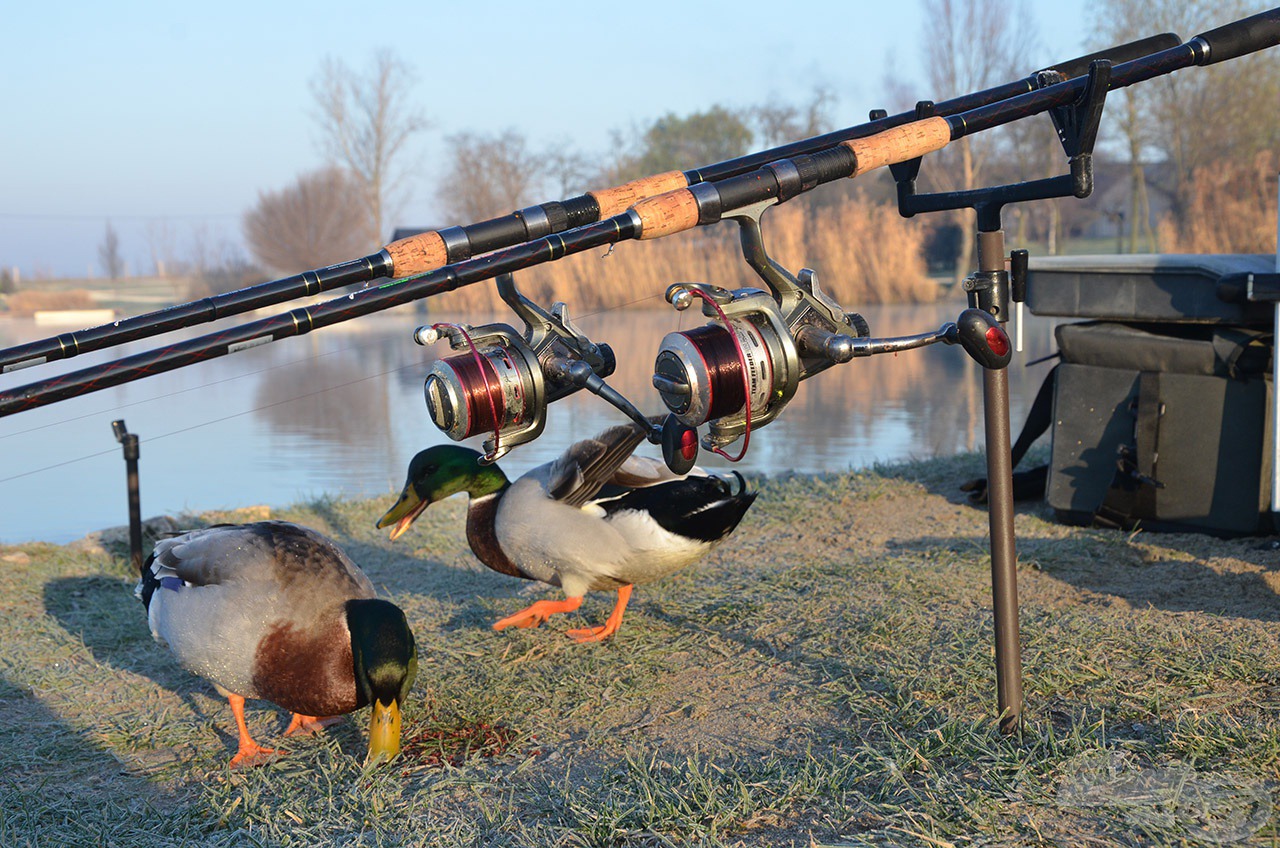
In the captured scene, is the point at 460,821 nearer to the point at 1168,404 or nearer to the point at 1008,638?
the point at 1008,638

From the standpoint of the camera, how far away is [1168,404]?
4379 mm

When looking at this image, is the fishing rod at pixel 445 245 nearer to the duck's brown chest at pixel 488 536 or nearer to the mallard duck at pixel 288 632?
the mallard duck at pixel 288 632

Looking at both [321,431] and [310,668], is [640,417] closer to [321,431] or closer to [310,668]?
[310,668]

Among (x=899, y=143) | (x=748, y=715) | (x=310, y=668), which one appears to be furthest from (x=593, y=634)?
(x=899, y=143)

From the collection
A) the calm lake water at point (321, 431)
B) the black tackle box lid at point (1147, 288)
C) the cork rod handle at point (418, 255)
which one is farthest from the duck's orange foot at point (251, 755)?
the black tackle box lid at point (1147, 288)

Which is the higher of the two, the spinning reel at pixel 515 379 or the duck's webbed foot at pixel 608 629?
the spinning reel at pixel 515 379

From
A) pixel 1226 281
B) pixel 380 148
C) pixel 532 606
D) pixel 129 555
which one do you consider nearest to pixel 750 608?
pixel 532 606

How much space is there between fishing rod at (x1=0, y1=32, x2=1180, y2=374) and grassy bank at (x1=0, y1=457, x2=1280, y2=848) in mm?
1016

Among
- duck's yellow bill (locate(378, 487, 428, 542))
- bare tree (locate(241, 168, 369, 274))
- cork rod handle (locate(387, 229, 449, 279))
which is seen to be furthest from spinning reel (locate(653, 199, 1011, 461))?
bare tree (locate(241, 168, 369, 274))

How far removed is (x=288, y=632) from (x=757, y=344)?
1507 millimetres

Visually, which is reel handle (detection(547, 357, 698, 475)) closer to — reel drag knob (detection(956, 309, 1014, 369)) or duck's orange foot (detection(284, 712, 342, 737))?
reel drag knob (detection(956, 309, 1014, 369))

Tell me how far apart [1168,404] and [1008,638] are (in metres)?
2.38

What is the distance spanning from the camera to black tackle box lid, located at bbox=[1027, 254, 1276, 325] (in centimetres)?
427

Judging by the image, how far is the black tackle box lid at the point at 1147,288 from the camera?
4266mm
